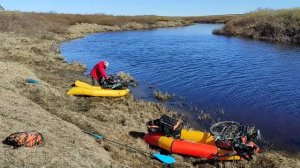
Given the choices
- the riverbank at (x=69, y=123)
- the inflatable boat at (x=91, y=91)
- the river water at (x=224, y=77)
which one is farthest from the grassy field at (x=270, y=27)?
the inflatable boat at (x=91, y=91)

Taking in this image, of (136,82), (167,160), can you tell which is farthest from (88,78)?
(167,160)

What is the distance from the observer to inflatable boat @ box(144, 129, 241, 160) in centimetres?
1139

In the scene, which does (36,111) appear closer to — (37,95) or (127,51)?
(37,95)

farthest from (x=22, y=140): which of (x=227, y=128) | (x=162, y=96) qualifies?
(x=162, y=96)

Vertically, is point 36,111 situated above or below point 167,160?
above

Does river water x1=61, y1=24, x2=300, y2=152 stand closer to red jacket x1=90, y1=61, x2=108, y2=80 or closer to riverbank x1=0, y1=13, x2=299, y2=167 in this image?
red jacket x1=90, y1=61, x2=108, y2=80

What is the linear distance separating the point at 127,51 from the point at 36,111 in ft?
80.4

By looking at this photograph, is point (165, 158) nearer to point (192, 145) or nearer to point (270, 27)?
point (192, 145)

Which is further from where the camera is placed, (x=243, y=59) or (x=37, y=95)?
(x=243, y=59)

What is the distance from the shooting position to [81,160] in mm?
9648

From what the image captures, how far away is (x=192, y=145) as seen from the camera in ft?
38.3

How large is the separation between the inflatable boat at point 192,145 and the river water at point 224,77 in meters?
2.85

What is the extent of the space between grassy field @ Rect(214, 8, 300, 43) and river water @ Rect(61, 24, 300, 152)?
16.6 feet

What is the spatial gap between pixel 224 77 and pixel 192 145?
12896 mm
